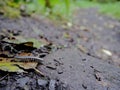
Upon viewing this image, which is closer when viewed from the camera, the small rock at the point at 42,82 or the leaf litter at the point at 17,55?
the small rock at the point at 42,82

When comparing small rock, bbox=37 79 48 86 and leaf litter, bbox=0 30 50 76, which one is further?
leaf litter, bbox=0 30 50 76

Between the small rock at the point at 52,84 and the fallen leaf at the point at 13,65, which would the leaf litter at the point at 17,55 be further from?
the small rock at the point at 52,84

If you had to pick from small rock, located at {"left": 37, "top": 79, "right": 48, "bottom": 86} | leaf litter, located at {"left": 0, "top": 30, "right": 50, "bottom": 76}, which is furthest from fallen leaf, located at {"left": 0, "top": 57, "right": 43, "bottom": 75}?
small rock, located at {"left": 37, "top": 79, "right": 48, "bottom": 86}

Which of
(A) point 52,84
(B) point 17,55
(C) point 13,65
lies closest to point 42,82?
(A) point 52,84

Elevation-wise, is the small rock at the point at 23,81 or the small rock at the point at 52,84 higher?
the small rock at the point at 23,81

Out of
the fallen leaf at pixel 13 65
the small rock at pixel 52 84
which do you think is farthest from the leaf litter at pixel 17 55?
the small rock at pixel 52 84

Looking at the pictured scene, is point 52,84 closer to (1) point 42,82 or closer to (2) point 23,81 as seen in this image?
(1) point 42,82

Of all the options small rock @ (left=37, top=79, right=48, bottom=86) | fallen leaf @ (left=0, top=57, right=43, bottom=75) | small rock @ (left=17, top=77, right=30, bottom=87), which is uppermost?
fallen leaf @ (left=0, top=57, right=43, bottom=75)

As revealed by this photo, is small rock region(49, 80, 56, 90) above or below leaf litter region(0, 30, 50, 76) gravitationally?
below

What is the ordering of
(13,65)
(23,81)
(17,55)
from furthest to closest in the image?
(17,55) → (13,65) → (23,81)

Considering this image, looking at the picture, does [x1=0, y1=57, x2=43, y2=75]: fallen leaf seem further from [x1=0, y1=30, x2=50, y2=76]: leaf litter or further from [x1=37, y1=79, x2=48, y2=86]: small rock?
[x1=37, y1=79, x2=48, y2=86]: small rock

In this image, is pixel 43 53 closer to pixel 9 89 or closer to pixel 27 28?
pixel 9 89

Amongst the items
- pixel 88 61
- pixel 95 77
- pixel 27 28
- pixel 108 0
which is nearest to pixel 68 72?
pixel 95 77

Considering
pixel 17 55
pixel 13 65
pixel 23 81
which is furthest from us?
pixel 17 55
